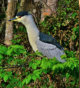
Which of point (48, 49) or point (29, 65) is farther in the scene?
point (48, 49)

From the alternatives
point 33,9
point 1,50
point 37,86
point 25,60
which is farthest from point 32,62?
point 33,9

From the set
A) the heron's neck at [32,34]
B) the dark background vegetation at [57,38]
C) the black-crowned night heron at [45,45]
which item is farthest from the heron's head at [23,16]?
the dark background vegetation at [57,38]

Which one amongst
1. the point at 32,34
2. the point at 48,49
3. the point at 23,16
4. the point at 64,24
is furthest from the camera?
the point at 64,24

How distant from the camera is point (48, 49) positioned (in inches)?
154

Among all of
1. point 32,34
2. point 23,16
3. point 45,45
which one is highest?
point 23,16

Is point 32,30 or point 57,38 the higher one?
point 32,30

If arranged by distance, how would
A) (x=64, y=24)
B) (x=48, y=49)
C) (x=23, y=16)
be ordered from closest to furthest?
(x=48, y=49) < (x=23, y=16) < (x=64, y=24)

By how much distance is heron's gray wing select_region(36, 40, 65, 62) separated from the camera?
3.89m

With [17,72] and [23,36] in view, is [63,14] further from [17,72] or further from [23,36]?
[17,72]

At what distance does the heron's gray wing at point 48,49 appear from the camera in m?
3.89

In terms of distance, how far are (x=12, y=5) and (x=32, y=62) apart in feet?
9.84

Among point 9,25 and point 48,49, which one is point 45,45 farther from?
point 9,25

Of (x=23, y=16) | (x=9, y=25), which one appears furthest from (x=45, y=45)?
(x=9, y=25)

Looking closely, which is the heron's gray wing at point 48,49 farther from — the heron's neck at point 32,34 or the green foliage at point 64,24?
the green foliage at point 64,24
